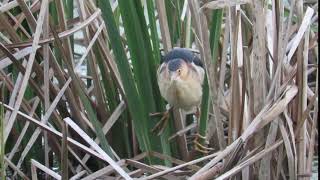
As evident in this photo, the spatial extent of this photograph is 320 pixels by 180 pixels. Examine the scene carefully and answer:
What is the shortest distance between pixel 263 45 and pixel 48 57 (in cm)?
71

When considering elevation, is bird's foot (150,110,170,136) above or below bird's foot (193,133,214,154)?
above

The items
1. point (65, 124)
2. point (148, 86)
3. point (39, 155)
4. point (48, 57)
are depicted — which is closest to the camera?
point (65, 124)

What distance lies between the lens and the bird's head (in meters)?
2.21

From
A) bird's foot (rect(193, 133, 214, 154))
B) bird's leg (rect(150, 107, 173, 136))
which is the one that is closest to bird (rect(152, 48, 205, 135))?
bird's leg (rect(150, 107, 173, 136))

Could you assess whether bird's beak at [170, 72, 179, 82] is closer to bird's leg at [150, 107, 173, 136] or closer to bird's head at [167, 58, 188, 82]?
bird's head at [167, 58, 188, 82]

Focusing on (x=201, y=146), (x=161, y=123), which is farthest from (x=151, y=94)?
(x=201, y=146)

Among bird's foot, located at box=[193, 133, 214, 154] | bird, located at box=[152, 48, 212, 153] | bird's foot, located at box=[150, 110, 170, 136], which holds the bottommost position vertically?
bird's foot, located at box=[193, 133, 214, 154]

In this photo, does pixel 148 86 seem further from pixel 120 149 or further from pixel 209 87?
pixel 120 149

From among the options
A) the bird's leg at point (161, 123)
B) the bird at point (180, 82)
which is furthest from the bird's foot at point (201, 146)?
the bird's leg at point (161, 123)

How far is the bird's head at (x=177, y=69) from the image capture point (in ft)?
7.27

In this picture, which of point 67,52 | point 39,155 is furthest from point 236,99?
point 39,155

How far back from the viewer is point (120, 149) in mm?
2484

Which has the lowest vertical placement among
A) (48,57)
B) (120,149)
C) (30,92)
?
(120,149)

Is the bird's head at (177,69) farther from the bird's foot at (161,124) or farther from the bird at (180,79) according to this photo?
the bird's foot at (161,124)
